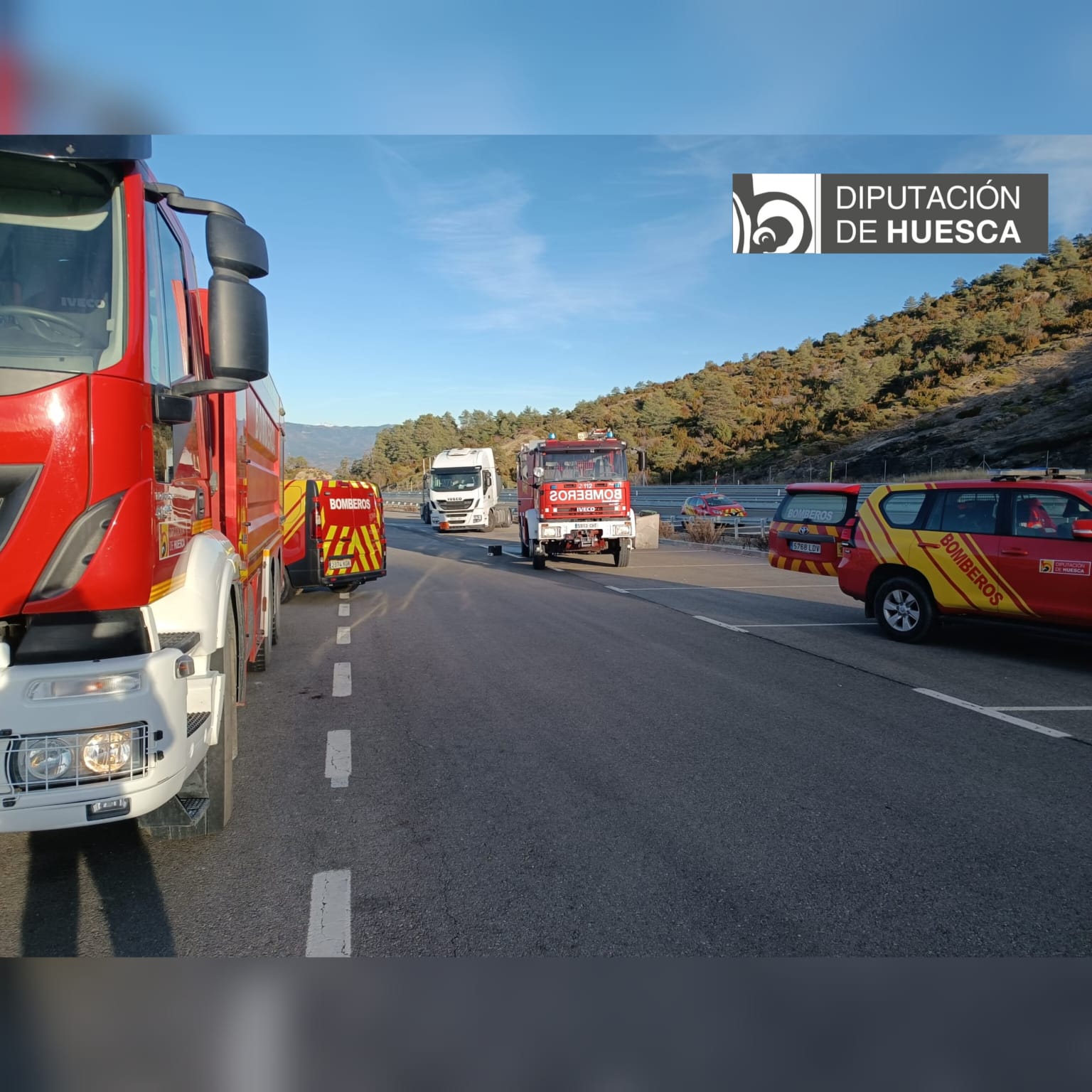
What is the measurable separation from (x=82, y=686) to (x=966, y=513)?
817 cm

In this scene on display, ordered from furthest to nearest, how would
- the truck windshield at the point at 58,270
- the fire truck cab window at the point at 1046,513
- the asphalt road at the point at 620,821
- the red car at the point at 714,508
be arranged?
the red car at the point at 714,508 → the fire truck cab window at the point at 1046,513 → the asphalt road at the point at 620,821 → the truck windshield at the point at 58,270

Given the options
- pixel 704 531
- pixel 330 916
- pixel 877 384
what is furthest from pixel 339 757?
pixel 877 384

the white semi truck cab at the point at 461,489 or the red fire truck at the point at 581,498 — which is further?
the white semi truck cab at the point at 461,489

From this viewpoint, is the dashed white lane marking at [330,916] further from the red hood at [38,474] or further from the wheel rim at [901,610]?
the wheel rim at [901,610]

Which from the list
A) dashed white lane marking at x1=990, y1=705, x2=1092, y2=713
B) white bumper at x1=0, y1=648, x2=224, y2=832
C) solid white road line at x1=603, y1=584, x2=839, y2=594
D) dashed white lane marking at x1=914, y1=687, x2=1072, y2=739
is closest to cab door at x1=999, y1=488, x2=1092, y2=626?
dashed white lane marking at x1=990, y1=705, x2=1092, y2=713

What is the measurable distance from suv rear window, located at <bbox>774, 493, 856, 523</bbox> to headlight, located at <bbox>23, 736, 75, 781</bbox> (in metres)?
8.93

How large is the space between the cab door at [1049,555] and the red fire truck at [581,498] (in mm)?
10488

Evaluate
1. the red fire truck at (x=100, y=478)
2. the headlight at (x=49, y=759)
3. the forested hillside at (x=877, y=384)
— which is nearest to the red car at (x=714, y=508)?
the forested hillside at (x=877, y=384)

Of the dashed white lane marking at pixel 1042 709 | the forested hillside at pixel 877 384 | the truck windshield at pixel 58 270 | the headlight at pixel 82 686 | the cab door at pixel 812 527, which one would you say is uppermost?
the forested hillside at pixel 877 384

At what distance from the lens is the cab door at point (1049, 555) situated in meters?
7.49

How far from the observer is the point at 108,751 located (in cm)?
276

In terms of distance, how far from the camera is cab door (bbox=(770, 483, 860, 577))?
33.2 ft
